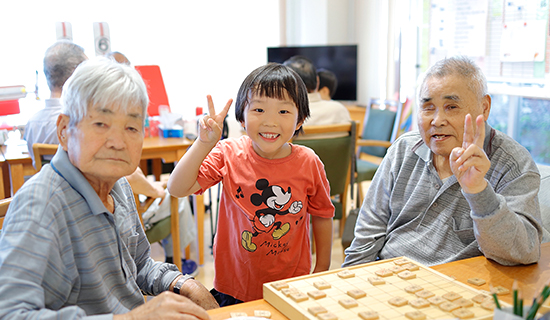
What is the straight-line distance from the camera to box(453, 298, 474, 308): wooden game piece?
93 centimetres

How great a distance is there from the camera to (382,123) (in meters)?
4.21

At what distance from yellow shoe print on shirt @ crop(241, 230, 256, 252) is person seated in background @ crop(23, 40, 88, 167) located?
1652mm

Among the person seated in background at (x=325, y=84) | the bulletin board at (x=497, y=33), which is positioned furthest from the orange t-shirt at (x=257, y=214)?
the bulletin board at (x=497, y=33)

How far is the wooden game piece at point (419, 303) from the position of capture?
0.93 meters

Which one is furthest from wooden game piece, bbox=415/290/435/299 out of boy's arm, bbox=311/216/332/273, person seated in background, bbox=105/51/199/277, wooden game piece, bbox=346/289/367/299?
person seated in background, bbox=105/51/199/277

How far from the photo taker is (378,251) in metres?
1.51

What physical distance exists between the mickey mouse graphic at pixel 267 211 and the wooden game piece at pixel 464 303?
0.61 metres

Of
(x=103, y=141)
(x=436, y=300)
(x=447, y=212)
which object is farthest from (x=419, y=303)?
(x=103, y=141)

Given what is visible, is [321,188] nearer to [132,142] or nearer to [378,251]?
[378,251]

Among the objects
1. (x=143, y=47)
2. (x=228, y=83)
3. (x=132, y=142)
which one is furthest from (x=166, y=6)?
(x=132, y=142)

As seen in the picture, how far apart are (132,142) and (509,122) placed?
4533mm

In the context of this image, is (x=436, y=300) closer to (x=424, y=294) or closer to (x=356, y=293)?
(x=424, y=294)

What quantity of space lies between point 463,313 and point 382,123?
3.43m

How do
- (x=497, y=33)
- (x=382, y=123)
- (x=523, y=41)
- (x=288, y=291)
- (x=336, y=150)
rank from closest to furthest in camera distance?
(x=288, y=291) → (x=336, y=150) → (x=523, y=41) → (x=382, y=123) → (x=497, y=33)
